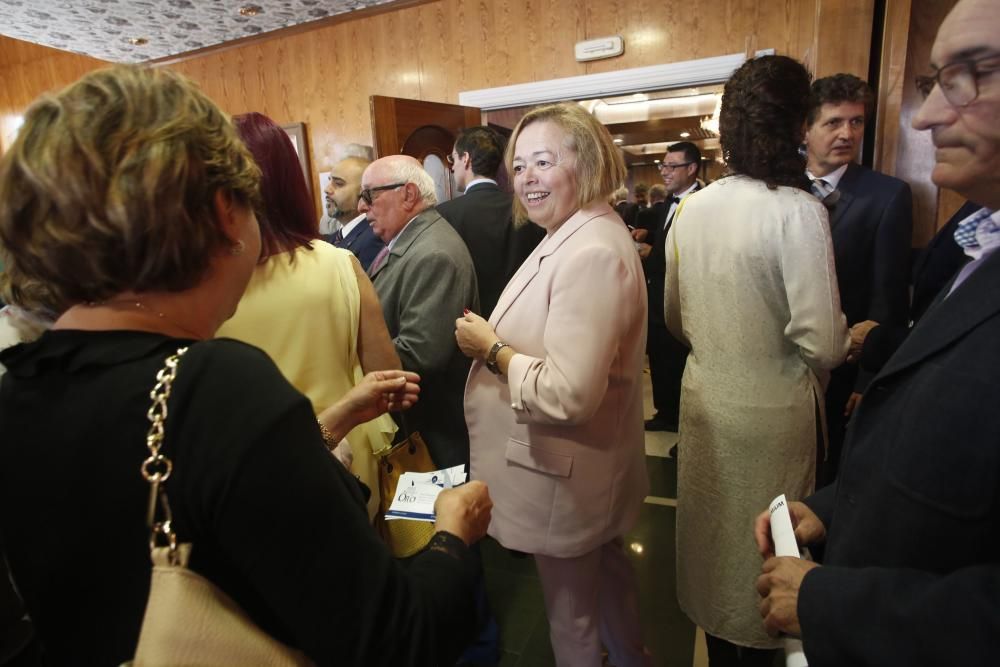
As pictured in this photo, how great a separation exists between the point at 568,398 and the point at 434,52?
4198 millimetres

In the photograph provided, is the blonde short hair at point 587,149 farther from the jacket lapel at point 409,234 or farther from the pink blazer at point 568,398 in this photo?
the jacket lapel at point 409,234

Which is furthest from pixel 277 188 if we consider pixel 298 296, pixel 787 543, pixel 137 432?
pixel 787 543

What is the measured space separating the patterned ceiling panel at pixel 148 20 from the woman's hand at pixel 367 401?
14.3ft

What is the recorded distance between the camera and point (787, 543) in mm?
864

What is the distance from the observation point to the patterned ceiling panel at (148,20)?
171 inches

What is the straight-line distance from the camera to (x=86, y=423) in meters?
0.54

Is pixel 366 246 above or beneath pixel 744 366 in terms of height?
above

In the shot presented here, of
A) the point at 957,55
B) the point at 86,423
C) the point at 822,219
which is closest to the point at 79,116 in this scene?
the point at 86,423

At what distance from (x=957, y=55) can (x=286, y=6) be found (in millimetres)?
5032

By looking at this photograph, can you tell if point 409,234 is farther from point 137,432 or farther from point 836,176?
point 836,176

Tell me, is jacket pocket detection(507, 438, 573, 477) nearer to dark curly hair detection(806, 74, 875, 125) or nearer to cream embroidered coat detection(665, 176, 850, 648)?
cream embroidered coat detection(665, 176, 850, 648)

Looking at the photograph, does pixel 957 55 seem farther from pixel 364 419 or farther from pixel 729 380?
pixel 364 419

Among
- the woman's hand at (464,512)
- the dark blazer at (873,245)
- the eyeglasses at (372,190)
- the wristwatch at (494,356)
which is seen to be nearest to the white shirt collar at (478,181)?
the eyeglasses at (372,190)

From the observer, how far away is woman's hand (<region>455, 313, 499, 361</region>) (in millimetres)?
1411
